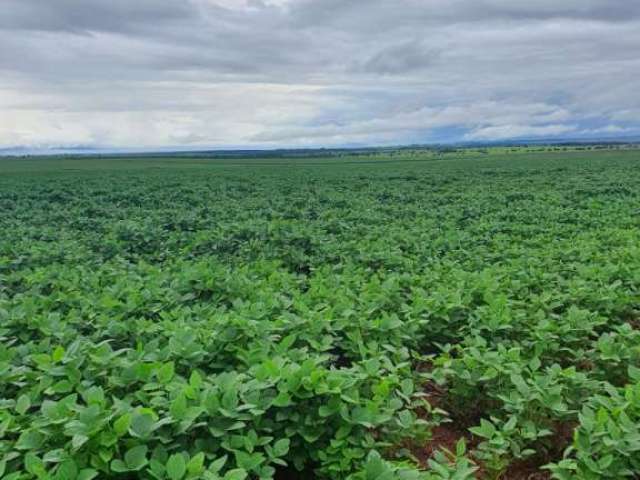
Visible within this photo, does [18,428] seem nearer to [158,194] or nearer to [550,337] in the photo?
[550,337]

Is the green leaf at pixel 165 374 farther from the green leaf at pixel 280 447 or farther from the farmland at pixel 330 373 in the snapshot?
the green leaf at pixel 280 447

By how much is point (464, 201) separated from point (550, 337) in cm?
1453

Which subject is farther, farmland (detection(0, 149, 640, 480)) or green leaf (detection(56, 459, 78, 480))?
farmland (detection(0, 149, 640, 480))

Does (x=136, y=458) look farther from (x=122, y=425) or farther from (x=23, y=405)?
(x=23, y=405)

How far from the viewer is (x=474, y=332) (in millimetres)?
4004

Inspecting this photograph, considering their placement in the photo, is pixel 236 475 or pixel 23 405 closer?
pixel 236 475

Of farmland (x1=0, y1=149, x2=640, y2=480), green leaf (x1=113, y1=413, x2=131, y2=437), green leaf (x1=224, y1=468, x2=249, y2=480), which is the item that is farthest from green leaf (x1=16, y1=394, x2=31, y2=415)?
green leaf (x1=224, y1=468, x2=249, y2=480)

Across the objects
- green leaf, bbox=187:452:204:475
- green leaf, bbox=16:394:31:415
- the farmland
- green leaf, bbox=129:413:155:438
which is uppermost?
green leaf, bbox=129:413:155:438

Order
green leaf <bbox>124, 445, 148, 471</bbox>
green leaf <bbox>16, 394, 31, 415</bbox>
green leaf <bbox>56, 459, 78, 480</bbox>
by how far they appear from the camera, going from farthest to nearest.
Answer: green leaf <bbox>16, 394, 31, 415</bbox> < green leaf <bbox>124, 445, 148, 471</bbox> < green leaf <bbox>56, 459, 78, 480</bbox>

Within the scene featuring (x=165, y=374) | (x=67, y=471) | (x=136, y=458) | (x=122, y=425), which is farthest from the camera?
(x=165, y=374)

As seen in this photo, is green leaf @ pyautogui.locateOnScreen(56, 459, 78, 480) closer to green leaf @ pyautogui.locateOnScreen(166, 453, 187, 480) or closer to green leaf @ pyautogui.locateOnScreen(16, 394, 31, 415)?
green leaf @ pyautogui.locateOnScreen(166, 453, 187, 480)

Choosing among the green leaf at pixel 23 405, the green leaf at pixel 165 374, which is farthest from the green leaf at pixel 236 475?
the green leaf at pixel 23 405

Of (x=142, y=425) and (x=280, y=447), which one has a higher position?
(x=142, y=425)

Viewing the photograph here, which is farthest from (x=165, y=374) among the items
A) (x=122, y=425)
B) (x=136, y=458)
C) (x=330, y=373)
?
(x=330, y=373)
